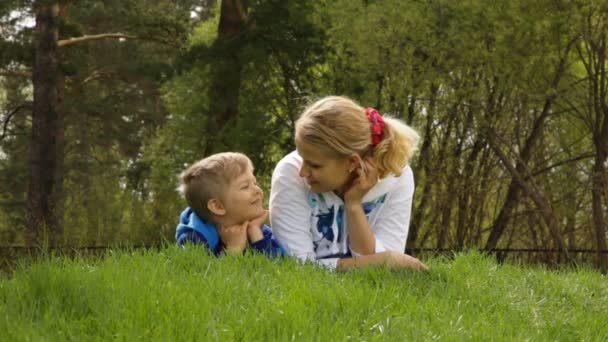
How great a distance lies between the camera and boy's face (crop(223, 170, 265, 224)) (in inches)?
198

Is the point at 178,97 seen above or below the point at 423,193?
above

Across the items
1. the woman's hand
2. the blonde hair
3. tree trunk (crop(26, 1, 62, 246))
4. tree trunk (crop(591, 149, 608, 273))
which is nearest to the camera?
the blonde hair

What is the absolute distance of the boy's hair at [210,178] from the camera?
16.5 feet

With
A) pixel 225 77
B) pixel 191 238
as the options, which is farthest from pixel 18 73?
pixel 191 238

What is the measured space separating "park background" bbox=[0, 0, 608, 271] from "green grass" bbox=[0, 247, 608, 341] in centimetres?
758

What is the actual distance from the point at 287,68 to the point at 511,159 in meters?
5.28

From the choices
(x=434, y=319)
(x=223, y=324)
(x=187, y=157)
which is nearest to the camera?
(x=223, y=324)

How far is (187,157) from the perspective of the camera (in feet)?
70.1

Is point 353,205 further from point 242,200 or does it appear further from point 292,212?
point 242,200

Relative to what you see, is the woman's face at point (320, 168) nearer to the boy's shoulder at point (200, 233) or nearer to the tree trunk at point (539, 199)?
the boy's shoulder at point (200, 233)

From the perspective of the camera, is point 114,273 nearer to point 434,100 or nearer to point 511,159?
point 434,100

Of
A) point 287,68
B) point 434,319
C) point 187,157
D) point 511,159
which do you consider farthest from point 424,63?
point 434,319

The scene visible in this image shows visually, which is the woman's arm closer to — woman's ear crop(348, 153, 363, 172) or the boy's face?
the boy's face

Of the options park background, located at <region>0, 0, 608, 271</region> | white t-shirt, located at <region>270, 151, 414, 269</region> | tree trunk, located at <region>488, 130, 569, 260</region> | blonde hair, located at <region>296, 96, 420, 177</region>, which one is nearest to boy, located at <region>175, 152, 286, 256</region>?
white t-shirt, located at <region>270, 151, 414, 269</region>
